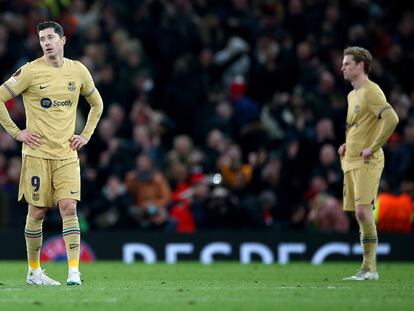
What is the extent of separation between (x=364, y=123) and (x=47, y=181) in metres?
3.70

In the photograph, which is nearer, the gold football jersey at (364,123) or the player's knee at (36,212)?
the player's knee at (36,212)

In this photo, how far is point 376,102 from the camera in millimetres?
12938

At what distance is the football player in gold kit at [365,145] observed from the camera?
12.9 meters

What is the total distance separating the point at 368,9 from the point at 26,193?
42.1 ft

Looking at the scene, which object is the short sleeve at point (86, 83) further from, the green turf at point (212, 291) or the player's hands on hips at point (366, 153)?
the player's hands on hips at point (366, 153)

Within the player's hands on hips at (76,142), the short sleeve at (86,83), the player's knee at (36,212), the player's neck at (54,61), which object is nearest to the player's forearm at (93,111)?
the short sleeve at (86,83)

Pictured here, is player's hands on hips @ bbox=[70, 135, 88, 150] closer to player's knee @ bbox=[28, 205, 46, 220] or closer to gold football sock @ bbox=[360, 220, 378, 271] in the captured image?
player's knee @ bbox=[28, 205, 46, 220]

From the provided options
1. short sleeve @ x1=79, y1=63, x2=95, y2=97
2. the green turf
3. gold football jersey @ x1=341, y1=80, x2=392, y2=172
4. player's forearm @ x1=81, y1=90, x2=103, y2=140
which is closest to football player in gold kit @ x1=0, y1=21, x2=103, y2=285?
short sleeve @ x1=79, y1=63, x2=95, y2=97

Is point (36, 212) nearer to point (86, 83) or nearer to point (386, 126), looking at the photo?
point (86, 83)

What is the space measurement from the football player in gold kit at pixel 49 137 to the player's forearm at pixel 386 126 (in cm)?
330

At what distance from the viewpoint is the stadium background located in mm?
19453

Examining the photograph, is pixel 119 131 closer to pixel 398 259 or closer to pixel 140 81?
pixel 140 81

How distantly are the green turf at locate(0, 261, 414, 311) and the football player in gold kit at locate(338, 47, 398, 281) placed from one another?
59 centimetres

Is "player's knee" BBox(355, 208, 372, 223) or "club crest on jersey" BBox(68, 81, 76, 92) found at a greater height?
"club crest on jersey" BBox(68, 81, 76, 92)
